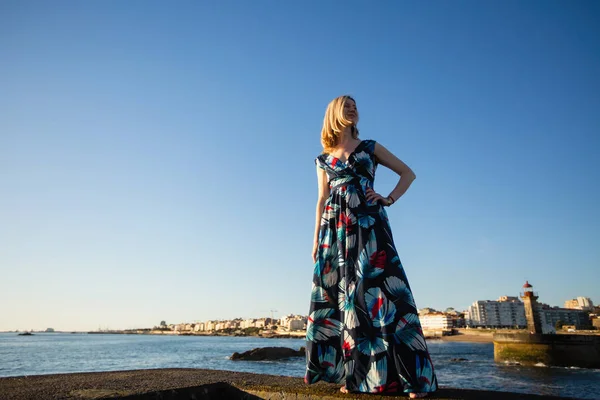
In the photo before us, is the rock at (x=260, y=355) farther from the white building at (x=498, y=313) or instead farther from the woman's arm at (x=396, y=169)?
the white building at (x=498, y=313)

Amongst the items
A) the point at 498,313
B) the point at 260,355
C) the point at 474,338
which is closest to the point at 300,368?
the point at 260,355

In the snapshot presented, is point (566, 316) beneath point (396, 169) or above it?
beneath

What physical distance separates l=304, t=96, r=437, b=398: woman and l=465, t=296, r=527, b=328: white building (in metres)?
194

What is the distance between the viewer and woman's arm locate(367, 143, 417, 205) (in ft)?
10.7

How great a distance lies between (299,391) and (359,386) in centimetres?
44

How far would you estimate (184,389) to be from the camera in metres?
3.01

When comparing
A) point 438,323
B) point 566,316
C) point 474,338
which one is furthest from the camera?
point 438,323

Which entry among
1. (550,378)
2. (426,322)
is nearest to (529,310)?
(550,378)

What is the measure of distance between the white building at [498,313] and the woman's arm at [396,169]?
7644 inches

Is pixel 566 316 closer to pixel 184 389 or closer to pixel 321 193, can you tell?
pixel 321 193

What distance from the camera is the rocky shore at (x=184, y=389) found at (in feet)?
8.69

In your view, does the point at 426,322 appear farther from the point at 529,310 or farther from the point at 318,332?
the point at 318,332

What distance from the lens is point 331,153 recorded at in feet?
11.6

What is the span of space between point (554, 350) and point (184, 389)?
4231 cm
